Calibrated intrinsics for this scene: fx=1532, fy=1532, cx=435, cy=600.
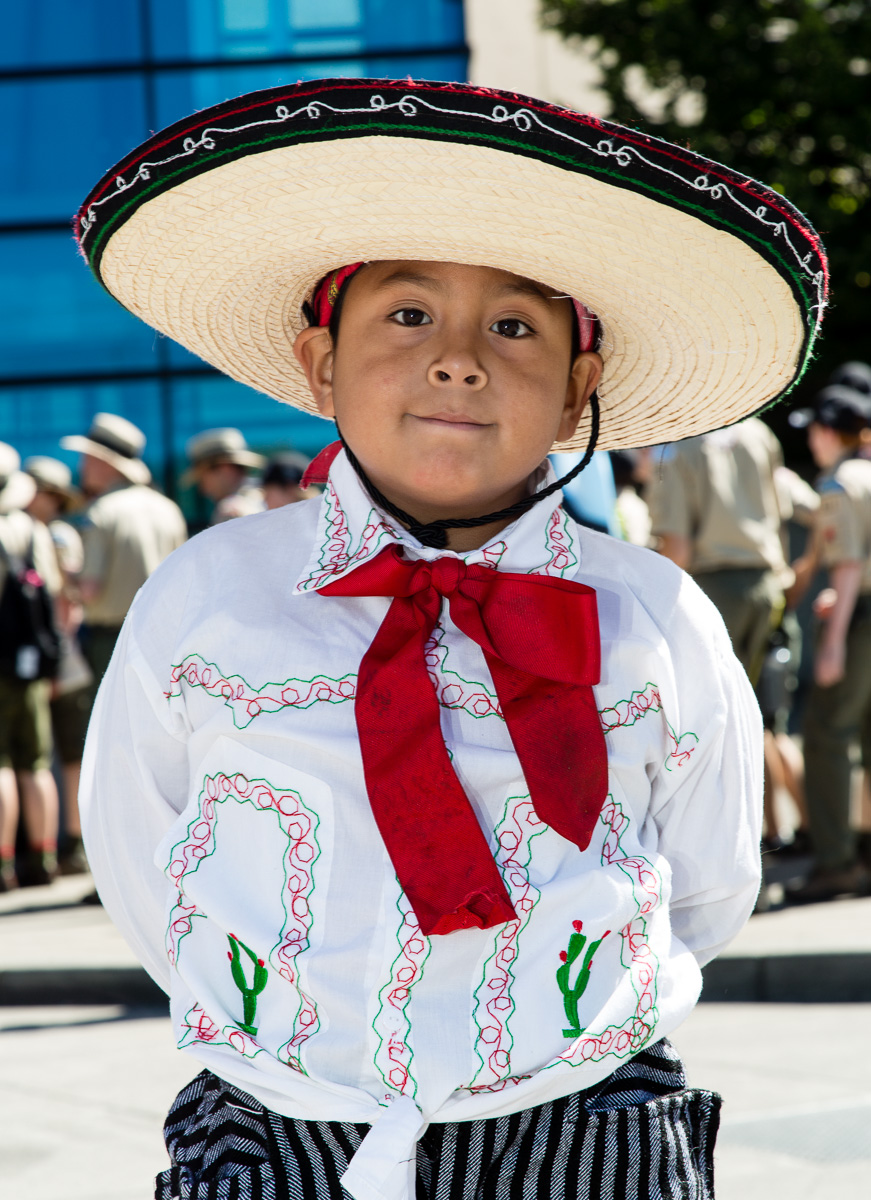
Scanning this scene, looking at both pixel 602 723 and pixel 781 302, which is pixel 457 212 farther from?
pixel 602 723

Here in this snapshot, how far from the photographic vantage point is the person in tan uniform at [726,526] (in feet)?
21.0

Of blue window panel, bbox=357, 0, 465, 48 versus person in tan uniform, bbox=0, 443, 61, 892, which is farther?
blue window panel, bbox=357, 0, 465, 48

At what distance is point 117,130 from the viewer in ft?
Result: 44.1

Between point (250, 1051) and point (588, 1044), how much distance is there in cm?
36

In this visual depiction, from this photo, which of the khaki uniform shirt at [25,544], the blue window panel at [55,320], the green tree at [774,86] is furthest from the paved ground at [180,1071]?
the green tree at [774,86]

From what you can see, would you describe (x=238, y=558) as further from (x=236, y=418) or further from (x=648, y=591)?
(x=236, y=418)

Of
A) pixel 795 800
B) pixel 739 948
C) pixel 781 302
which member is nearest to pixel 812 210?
pixel 795 800

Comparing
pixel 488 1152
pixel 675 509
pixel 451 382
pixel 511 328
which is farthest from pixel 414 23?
pixel 488 1152

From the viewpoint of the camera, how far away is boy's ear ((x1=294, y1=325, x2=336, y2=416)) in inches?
80.5

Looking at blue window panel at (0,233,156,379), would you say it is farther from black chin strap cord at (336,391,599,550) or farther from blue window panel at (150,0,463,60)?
black chin strap cord at (336,391,599,550)

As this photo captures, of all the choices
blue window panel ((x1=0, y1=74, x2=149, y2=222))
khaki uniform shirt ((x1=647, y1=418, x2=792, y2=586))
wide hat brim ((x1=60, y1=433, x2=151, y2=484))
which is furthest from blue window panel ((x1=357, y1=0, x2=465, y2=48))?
khaki uniform shirt ((x1=647, y1=418, x2=792, y2=586))

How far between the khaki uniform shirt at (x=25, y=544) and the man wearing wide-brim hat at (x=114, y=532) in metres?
0.31

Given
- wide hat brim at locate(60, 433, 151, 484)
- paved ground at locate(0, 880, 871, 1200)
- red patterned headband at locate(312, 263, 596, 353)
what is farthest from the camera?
wide hat brim at locate(60, 433, 151, 484)

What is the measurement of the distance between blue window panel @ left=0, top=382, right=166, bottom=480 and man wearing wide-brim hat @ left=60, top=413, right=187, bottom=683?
6.04 m
